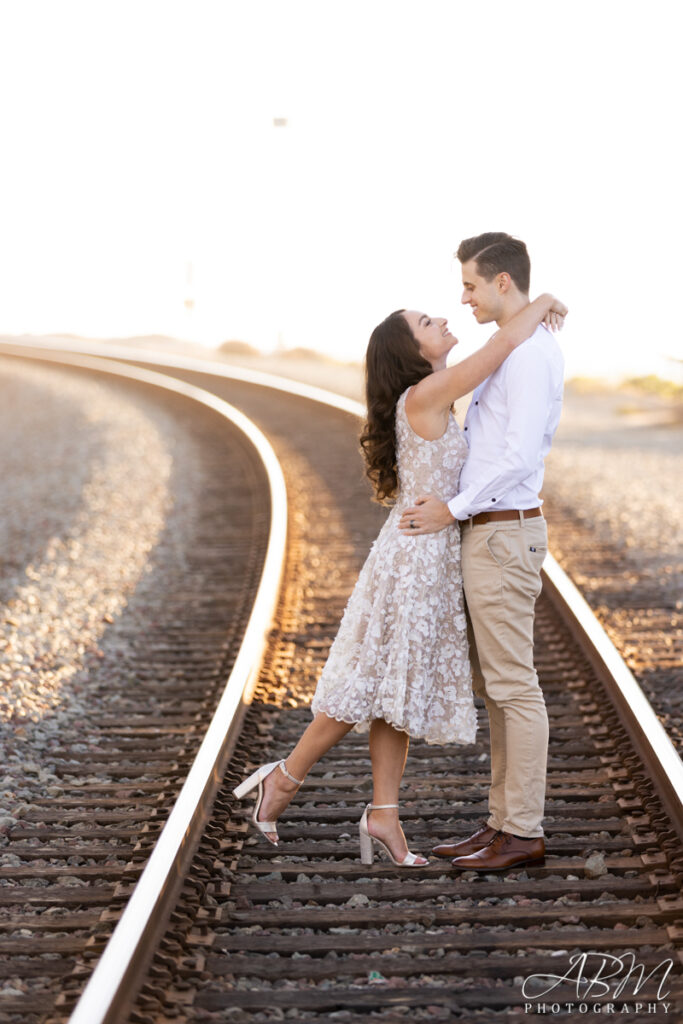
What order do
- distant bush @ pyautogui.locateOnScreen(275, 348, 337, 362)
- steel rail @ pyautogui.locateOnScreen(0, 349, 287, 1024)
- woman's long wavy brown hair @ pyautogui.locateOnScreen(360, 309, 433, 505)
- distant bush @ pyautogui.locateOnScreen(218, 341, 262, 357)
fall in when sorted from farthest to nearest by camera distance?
distant bush @ pyautogui.locateOnScreen(218, 341, 262, 357)
distant bush @ pyautogui.locateOnScreen(275, 348, 337, 362)
woman's long wavy brown hair @ pyautogui.locateOnScreen(360, 309, 433, 505)
steel rail @ pyautogui.locateOnScreen(0, 349, 287, 1024)

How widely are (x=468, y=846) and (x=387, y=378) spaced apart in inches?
62.2

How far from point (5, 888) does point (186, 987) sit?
972 mm

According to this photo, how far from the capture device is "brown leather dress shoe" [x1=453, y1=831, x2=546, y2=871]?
3.74 metres

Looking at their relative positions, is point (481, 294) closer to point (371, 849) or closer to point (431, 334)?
point (431, 334)

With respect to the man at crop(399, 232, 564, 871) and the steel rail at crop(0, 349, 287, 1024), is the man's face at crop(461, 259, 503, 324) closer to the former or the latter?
the man at crop(399, 232, 564, 871)

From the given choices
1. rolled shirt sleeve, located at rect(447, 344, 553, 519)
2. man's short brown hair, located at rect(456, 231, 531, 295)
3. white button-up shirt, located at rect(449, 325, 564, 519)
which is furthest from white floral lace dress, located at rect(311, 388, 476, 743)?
man's short brown hair, located at rect(456, 231, 531, 295)

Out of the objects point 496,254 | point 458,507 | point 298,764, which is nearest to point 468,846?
point 298,764

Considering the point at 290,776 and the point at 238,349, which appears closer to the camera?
the point at 290,776

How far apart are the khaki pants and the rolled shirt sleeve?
19 cm

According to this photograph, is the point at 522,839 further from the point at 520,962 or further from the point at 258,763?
the point at 258,763

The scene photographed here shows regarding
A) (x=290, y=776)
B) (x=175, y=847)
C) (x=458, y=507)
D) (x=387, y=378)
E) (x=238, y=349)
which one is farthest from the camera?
(x=238, y=349)

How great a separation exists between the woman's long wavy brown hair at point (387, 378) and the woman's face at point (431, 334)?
2 centimetres

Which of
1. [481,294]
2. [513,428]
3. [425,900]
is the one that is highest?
[481,294]

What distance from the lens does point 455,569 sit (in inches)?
154
